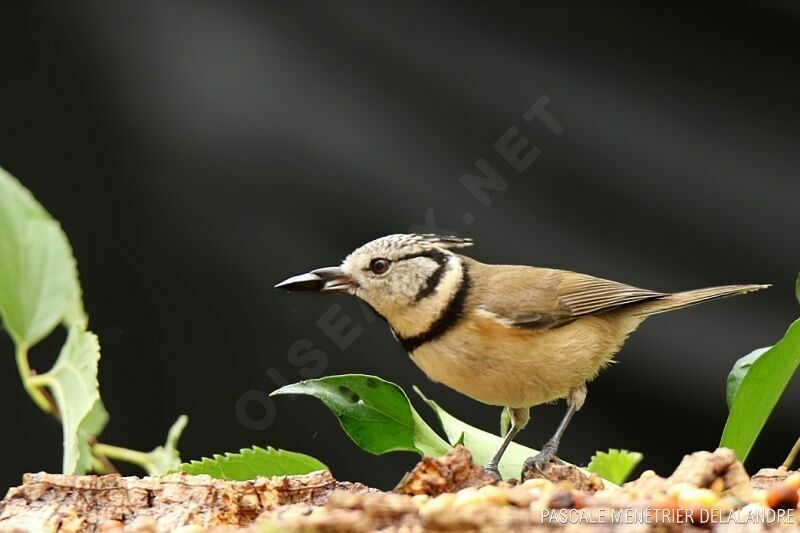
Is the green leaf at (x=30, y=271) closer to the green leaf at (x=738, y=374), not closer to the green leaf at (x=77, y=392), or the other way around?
the green leaf at (x=77, y=392)

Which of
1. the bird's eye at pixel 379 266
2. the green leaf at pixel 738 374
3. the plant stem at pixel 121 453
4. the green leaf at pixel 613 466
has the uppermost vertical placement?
the bird's eye at pixel 379 266

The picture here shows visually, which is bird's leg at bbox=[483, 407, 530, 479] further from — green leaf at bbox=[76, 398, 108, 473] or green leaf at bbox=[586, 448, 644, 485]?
green leaf at bbox=[76, 398, 108, 473]

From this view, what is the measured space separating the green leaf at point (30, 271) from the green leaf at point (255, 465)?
1.05ft

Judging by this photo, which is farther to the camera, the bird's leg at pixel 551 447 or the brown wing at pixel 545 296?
the brown wing at pixel 545 296

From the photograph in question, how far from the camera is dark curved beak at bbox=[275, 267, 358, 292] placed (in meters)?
1.71

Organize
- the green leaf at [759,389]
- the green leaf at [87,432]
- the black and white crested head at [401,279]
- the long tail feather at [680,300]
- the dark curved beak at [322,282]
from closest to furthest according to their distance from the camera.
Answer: the green leaf at [759,389] < the green leaf at [87,432] < the dark curved beak at [322,282] < the black and white crested head at [401,279] < the long tail feather at [680,300]

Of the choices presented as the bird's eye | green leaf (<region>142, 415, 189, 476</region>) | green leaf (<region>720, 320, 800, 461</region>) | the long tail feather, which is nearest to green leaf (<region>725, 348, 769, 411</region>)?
Answer: green leaf (<region>720, 320, 800, 461</region>)

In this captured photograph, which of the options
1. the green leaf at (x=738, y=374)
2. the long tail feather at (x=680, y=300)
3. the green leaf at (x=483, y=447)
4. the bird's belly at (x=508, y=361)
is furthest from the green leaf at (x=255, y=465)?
the long tail feather at (x=680, y=300)

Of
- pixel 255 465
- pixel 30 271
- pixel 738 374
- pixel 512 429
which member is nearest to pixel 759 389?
pixel 738 374

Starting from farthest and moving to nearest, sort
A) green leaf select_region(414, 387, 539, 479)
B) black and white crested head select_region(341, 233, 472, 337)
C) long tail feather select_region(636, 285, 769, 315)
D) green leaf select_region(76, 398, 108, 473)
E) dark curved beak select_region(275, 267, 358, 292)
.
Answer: long tail feather select_region(636, 285, 769, 315) < black and white crested head select_region(341, 233, 472, 337) < dark curved beak select_region(275, 267, 358, 292) < green leaf select_region(414, 387, 539, 479) < green leaf select_region(76, 398, 108, 473)

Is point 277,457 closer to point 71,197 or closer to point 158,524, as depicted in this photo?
point 158,524

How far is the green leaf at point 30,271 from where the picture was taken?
1521mm

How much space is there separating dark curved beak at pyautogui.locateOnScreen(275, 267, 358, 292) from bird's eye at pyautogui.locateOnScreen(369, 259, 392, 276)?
0.14 feet

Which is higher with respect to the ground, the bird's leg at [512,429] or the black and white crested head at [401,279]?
the black and white crested head at [401,279]
